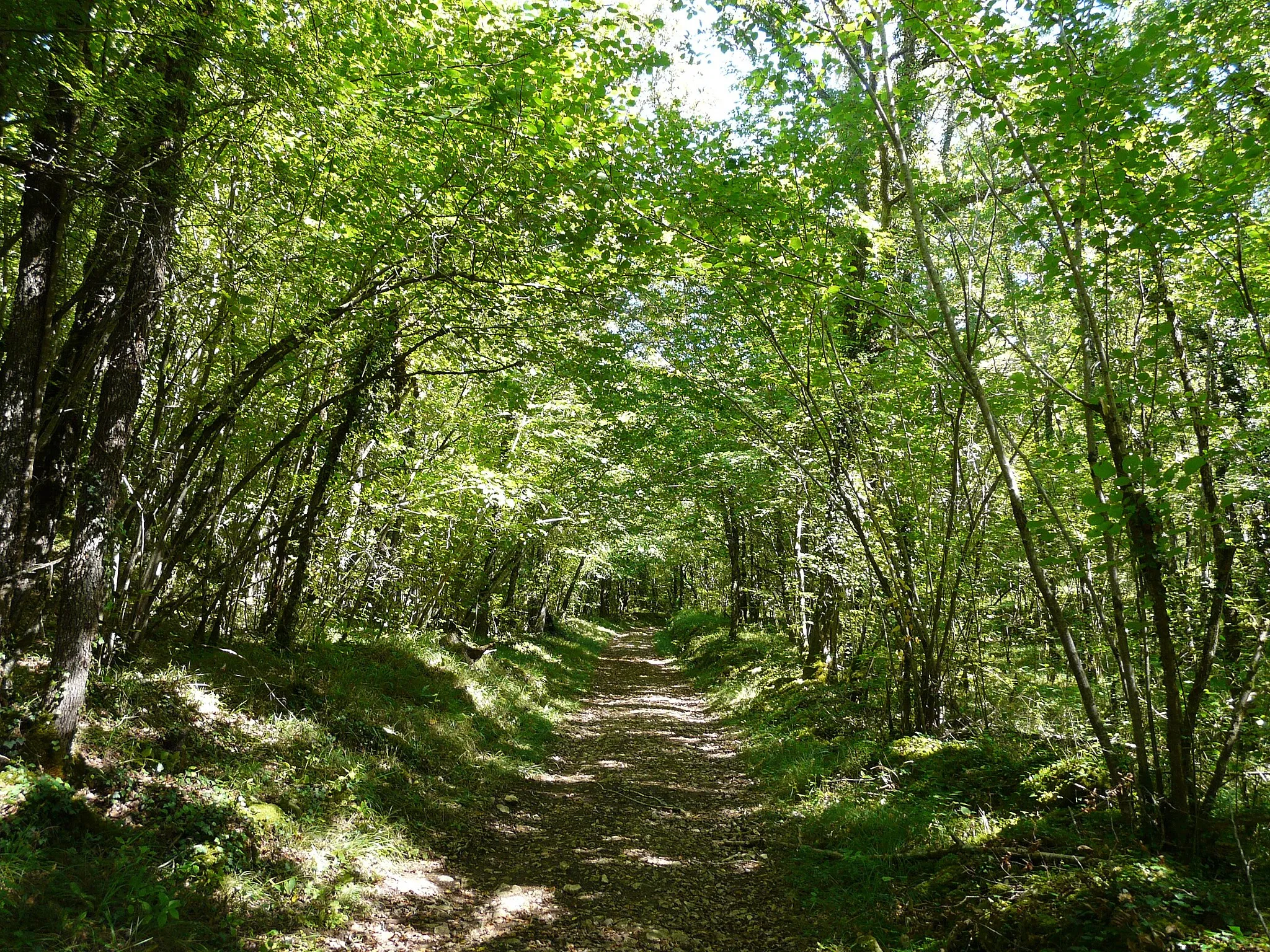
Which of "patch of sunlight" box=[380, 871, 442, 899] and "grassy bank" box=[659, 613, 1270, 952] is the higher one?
"grassy bank" box=[659, 613, 1270, 952]

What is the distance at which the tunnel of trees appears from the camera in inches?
151

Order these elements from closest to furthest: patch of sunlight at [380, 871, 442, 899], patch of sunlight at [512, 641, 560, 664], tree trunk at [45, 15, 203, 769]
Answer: tree trunk at [45, 15, 203, 769] → patch of sunlight at [380, 871, 442, 899] → patch of sunlight at [512, 641, 560, 664]

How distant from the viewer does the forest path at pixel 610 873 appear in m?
4.27

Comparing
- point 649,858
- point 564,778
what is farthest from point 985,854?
point 564,778

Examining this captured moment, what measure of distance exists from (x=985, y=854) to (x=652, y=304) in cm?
601

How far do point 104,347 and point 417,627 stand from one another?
8.14 meters

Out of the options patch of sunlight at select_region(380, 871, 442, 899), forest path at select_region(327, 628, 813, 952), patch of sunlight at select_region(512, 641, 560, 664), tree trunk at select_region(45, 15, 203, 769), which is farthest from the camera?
patch of sunlight at select_region(512, 641, 560, 664)

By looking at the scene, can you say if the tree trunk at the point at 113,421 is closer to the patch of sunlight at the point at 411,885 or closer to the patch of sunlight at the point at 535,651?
the patch of sunlight at the point at 411,885

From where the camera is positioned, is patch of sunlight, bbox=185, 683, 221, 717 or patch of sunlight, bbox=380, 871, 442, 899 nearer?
patch of sunlight, bbox=380, 871, 442, 899

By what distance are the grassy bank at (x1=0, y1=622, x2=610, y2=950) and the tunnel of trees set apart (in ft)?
1.13

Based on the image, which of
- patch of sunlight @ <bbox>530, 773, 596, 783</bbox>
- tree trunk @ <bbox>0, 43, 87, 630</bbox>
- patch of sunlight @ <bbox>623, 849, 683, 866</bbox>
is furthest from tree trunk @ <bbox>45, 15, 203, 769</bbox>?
patch of sunlight @ <bbox>530, 773, 596, 783</bbox>

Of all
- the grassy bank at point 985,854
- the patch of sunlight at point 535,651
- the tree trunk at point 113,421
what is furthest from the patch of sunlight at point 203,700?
the patch of sunlight at point 535,651

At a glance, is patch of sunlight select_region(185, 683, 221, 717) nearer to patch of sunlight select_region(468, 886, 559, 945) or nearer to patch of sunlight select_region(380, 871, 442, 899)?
patch of sunlight select_region(380, 871, 442, 899)

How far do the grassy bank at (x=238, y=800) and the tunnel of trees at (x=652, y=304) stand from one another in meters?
0.34
